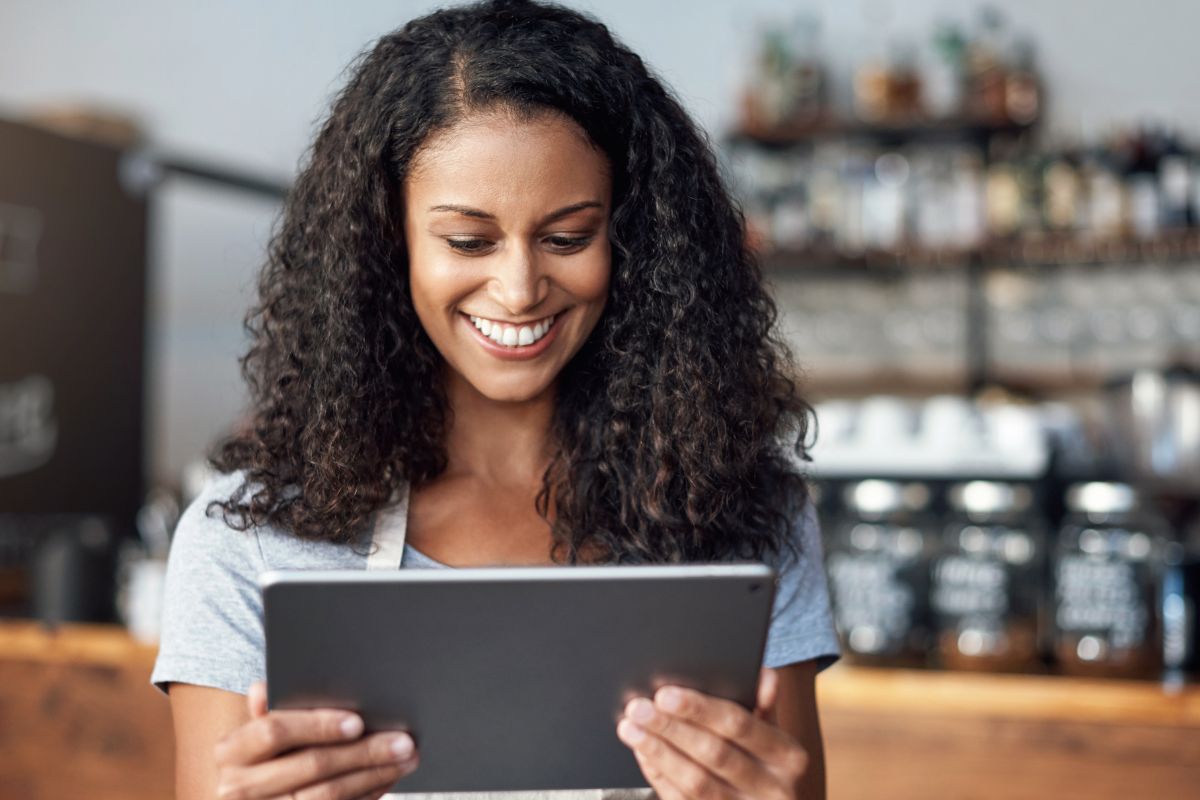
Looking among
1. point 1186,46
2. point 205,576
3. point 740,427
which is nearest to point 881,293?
point 1186,46

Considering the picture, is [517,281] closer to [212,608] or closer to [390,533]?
[390,533]

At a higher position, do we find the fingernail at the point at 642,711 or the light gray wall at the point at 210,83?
the light gray wall at the point at 210,83

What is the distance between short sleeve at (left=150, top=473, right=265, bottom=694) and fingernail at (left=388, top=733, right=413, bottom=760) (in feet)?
0.70

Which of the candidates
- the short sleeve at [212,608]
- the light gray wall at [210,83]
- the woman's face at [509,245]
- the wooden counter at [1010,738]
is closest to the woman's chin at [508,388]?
the woman's face at [509,245]

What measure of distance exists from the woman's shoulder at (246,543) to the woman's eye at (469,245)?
28 cm

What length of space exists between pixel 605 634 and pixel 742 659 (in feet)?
0.33

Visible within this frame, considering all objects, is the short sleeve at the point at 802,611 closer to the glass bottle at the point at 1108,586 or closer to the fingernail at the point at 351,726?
the fingernail at the point at 351,726

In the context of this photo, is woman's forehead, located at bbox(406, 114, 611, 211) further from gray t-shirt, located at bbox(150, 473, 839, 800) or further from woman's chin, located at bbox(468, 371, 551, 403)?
gray t-shirt, located at bbox(150, 473, 839, 800)

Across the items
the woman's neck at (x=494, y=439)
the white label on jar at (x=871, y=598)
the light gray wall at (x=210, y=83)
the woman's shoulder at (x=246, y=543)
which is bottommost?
the white label on jar at (x=871, y=598)

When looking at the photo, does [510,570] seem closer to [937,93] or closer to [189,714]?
[189,714]

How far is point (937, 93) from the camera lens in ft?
12.8

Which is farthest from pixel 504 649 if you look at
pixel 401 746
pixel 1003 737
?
pixel 1003 737

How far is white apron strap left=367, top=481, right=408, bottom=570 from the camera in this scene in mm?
1189

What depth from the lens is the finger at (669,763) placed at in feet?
3.13
